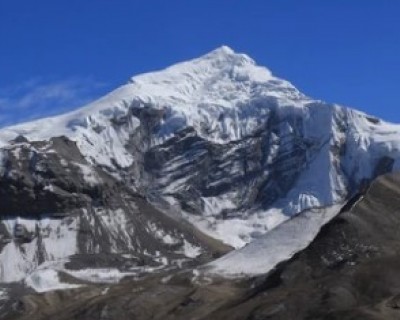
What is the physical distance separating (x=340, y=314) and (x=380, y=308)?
6.98m

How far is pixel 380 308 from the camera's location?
648ft

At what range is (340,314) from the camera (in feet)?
650
